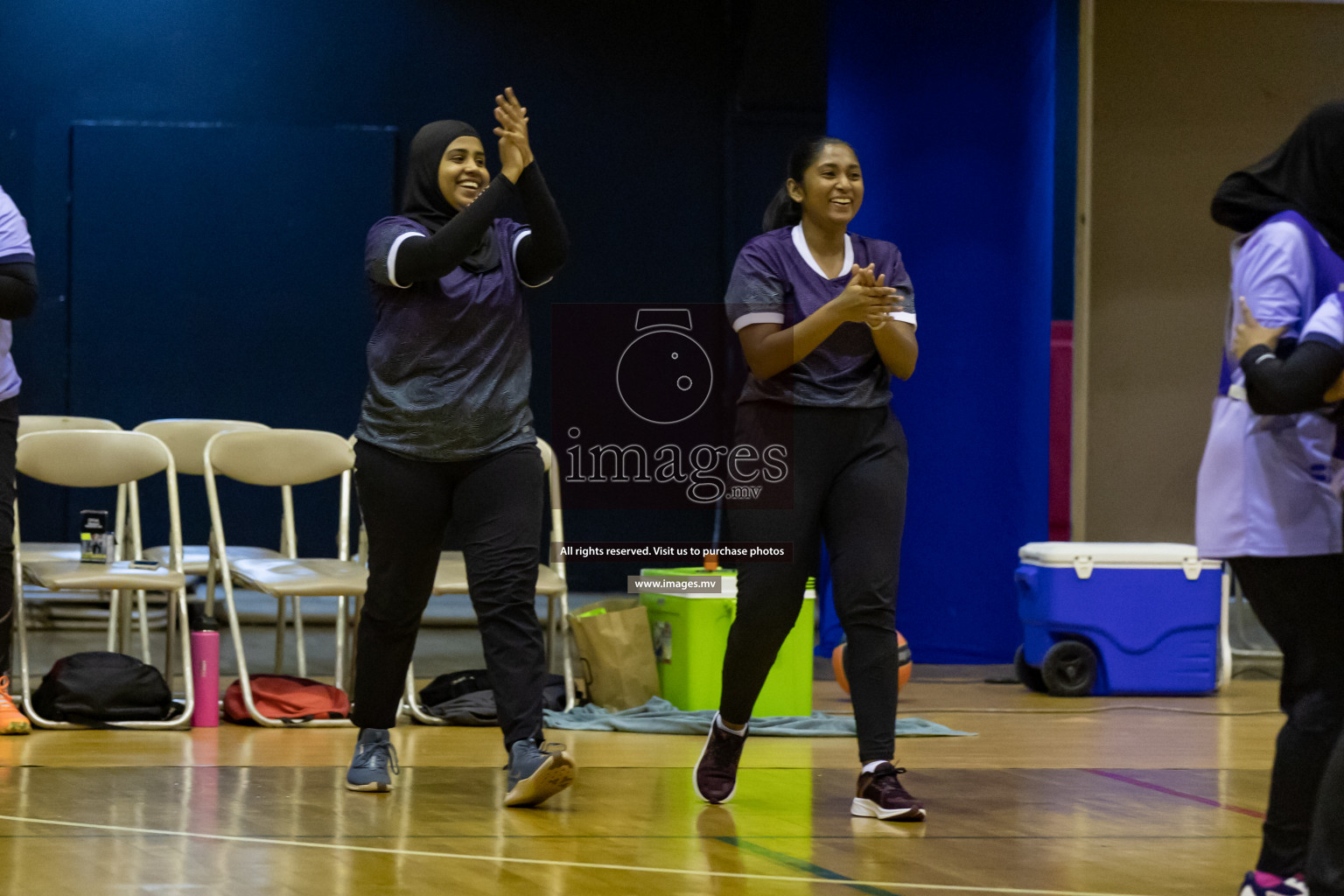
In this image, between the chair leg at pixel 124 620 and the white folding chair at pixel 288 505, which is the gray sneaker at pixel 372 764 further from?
the chair leg at pixel 124 620

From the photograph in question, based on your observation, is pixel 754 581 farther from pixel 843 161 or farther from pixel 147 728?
pixel 147 728

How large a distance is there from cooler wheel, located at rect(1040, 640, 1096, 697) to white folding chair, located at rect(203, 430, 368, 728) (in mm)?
2639

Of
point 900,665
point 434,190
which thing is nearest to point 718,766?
point 434,190

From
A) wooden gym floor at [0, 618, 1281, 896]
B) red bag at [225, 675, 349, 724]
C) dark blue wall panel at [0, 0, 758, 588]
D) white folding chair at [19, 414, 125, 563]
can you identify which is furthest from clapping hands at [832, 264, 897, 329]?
dark blue wall panel at [0, 0, 758, 588]

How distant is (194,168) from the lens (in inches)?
364

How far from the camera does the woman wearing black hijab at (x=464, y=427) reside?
342 cm

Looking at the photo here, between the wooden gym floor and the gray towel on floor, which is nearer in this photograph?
the wooden gym floor

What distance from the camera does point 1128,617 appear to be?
6148mm

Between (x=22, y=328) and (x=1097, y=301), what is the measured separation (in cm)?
606

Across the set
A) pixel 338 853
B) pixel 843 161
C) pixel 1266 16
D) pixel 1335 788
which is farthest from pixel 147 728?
pixel 1266 16

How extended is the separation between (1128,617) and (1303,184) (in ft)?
13.0

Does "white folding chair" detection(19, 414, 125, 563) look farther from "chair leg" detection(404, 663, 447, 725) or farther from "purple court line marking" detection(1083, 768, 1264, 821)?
"purple court line marking" detection(1083, 768, 1264, 821)

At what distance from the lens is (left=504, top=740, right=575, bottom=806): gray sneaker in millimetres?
3361

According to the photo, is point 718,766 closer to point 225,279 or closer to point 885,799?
point 885,799
